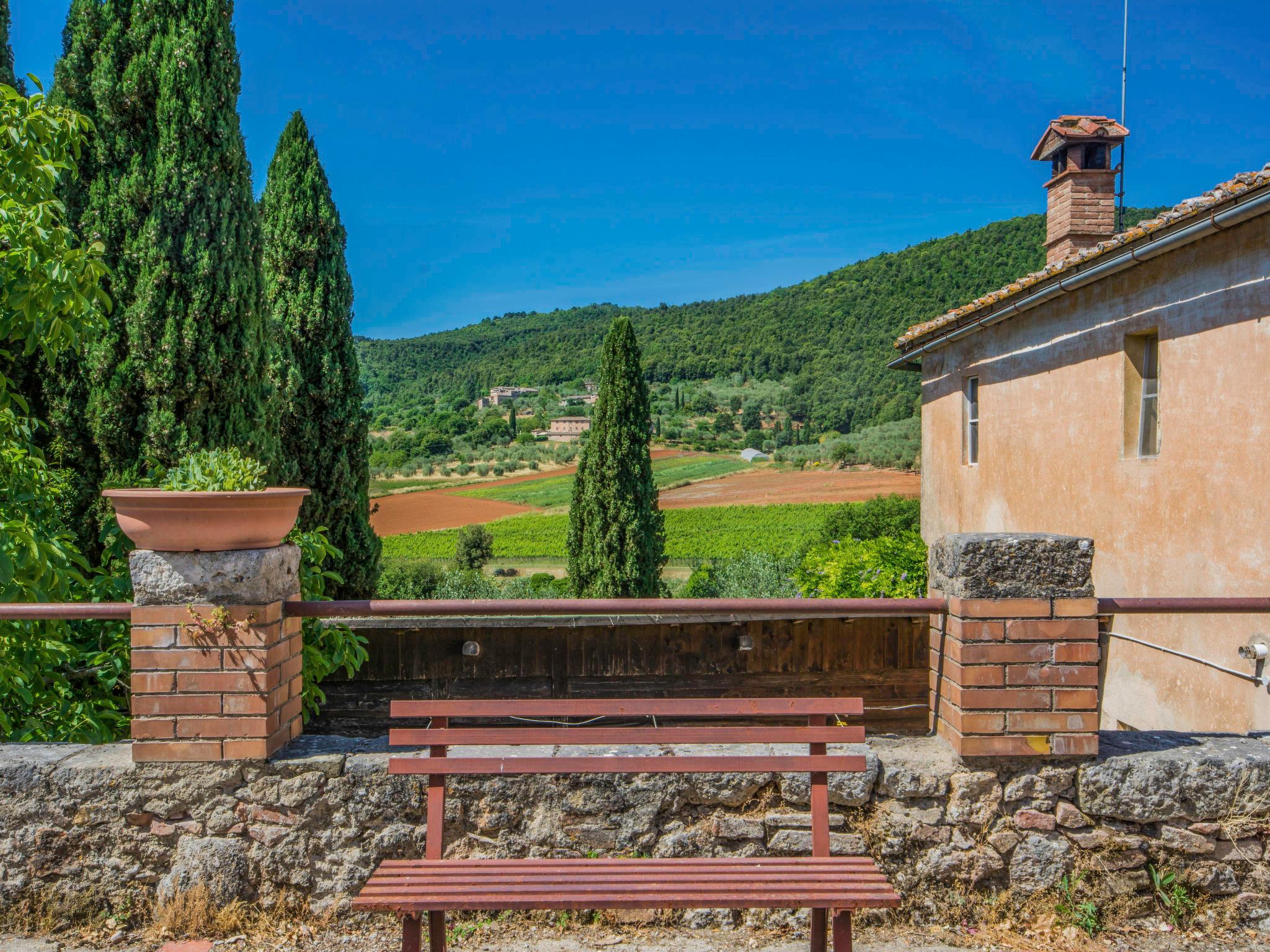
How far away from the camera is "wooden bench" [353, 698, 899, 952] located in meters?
2.06

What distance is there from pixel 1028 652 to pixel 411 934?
1.92 metres

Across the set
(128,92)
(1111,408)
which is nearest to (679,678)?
(1111,408)

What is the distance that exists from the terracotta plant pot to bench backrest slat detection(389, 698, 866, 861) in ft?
2.34

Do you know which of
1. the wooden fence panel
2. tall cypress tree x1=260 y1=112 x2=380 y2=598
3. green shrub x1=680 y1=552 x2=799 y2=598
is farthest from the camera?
green shrub x1=680 y1=552 x2=799 y2=598

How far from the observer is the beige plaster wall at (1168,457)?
5965 millimetres

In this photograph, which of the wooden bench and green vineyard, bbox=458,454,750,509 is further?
green vineyard, bbox=458,454,750,509

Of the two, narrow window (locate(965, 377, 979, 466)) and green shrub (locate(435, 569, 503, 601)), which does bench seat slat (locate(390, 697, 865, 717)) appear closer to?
narrow window (locate(965, 377, 979, 466))

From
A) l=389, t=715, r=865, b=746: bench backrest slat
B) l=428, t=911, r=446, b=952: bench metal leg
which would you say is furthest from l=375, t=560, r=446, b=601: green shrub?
l=428, t=911, r=446, b=952: bench metal leg

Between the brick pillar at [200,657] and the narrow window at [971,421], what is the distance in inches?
393

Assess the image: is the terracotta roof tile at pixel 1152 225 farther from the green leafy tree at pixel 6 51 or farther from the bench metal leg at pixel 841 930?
the green leafy tree at pixel 6 51

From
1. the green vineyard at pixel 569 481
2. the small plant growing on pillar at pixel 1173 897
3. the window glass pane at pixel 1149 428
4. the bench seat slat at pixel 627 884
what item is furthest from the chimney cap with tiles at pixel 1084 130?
the green vineyard at pixel 569 481

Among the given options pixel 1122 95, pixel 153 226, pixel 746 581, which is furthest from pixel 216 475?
pixel 1122 95

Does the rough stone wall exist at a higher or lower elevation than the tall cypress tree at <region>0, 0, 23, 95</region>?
lower

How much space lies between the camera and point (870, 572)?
9547mm
